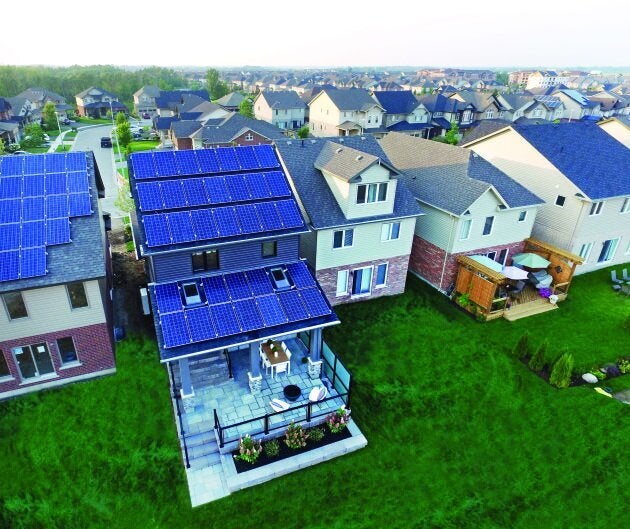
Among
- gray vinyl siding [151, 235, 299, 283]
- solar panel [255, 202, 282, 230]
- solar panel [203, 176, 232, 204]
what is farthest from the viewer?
solar panel [203, 176, 232, 204]

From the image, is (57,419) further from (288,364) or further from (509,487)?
(509,487)

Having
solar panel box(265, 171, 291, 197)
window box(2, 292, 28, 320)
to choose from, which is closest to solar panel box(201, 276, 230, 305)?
solar panel box(265, 171, 291, 197)

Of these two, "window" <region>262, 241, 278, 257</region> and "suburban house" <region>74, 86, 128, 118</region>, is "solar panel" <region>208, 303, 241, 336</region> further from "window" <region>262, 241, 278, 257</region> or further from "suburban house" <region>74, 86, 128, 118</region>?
"suburban house" <region>74, 86, 128, 118</region>

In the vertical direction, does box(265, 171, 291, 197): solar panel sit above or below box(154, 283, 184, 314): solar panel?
above

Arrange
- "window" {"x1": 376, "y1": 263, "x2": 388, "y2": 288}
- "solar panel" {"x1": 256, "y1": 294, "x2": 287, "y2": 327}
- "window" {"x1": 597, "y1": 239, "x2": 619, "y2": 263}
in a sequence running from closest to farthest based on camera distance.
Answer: "solar panel" {"x1": 256, "y1": 294, "x2": 287, "y2": 327} < "window" {"x1": 376, "y1": 263, "x2": 388, "y2": 288} < "window" {"x1": 597, "y1": 239, "x2": 619, "y2": 263}

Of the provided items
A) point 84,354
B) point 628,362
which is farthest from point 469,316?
point 84,354

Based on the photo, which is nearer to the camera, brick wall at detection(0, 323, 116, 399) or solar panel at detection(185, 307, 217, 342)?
solar panel at detection(185, 307, 217, 342)

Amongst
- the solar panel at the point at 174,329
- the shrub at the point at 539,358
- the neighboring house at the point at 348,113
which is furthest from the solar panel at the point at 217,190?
the neighboring house at the point at 348,113
